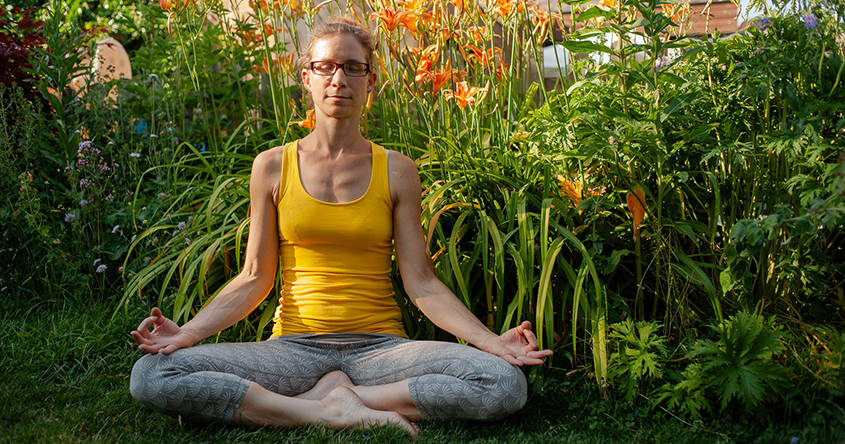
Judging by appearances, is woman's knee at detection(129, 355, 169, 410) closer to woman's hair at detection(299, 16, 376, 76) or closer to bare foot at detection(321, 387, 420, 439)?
bare foot at detection(321, 387, 420, 439)

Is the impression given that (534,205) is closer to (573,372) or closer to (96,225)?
(573,372)

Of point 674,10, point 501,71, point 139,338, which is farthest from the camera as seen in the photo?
point 501,71

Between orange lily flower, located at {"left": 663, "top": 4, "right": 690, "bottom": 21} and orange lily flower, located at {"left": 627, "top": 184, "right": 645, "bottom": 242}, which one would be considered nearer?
orange lily flower, located at {"left": 627, "top": 184, "right": 645, "bottom": 242}

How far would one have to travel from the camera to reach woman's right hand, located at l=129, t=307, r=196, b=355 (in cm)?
180

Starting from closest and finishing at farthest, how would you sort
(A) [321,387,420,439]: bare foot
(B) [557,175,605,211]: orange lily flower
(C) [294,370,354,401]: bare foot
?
(A) [321,387,420,439]: bare foot
(C) [294,370,354,401]: bare foot
(B) [557,175,605,211]: orange lily flower

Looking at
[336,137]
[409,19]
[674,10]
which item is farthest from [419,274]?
[674,10]

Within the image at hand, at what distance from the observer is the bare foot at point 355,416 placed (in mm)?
1811

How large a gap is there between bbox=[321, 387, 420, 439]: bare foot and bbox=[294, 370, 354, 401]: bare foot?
0.06m

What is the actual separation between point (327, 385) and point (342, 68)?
98 centimetres

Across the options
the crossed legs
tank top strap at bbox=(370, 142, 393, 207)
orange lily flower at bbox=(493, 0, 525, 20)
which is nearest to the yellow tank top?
tank top strap at bbox=(370, 142, 393, 207)

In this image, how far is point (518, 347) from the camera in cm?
190

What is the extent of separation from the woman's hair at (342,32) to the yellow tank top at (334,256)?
1.05 feet

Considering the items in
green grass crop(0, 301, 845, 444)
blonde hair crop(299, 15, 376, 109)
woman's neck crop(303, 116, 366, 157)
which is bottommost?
green grass crop(0, 301, 845, 444)

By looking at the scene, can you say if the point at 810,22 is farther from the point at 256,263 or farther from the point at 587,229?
the point at 256,263
